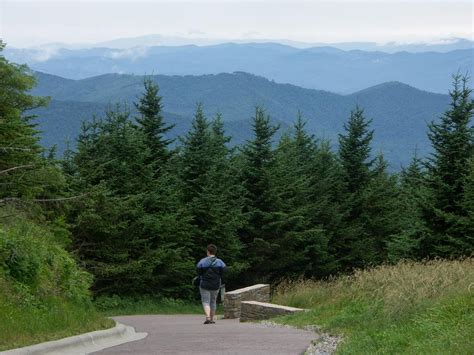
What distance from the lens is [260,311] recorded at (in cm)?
1845

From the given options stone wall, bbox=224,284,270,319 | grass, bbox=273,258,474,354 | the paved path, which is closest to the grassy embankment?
the paved path

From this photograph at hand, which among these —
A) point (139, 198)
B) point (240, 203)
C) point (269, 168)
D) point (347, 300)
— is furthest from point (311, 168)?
point (347, 300)

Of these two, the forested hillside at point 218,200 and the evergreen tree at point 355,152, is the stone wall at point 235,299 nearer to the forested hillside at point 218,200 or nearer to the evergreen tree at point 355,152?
the forested hillside at point 218,200

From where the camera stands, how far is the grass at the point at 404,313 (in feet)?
26.5

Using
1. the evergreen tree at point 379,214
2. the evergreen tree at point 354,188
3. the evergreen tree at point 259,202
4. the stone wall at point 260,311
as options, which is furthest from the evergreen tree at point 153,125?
the stone wall at point 260,311

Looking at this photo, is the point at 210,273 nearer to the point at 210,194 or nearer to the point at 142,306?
the point at 142,306

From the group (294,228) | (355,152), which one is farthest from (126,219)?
(355,152)

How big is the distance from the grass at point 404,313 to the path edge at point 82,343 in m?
3.27

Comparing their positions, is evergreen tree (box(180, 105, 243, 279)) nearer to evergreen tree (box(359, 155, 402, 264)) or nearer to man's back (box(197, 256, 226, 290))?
evergreen tree (box(359, 155, 402, 264))

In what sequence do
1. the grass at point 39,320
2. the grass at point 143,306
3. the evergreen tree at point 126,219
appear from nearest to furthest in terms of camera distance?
the grass at point 39,320
the grass at point 143,306
the evergreen tree at point 126,219

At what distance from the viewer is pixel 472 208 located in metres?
31.2

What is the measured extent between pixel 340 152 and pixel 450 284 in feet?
111

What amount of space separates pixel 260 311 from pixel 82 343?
29.6 feet

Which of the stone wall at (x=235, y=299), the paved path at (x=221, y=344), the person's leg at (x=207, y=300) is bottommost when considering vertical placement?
the stone wall at (x=235, y=299)
